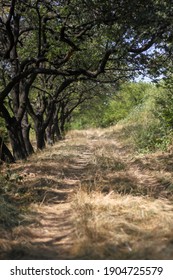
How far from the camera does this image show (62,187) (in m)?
7.34

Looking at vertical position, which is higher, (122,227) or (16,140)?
(16,140)

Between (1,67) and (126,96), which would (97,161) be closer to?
(1,67)

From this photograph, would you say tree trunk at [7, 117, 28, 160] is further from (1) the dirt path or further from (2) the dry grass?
(2) the dry grass

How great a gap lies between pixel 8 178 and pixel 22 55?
724cm

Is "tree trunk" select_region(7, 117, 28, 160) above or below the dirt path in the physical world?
above

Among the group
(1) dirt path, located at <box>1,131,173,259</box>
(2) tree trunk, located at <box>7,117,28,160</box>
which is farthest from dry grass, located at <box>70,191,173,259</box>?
(2) tree trunk, located at <box>7,117,28,160</box>

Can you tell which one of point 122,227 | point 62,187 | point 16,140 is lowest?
point 122,227

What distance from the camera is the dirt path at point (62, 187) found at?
4.46m

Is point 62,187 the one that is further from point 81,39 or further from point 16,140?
point 81,39

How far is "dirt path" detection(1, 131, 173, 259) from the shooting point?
14.6ft

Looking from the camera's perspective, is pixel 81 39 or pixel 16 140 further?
pixel 16 140

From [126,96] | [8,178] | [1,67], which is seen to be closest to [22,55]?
[1,67]

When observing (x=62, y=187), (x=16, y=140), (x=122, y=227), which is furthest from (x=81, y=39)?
(x=122, y=227)
